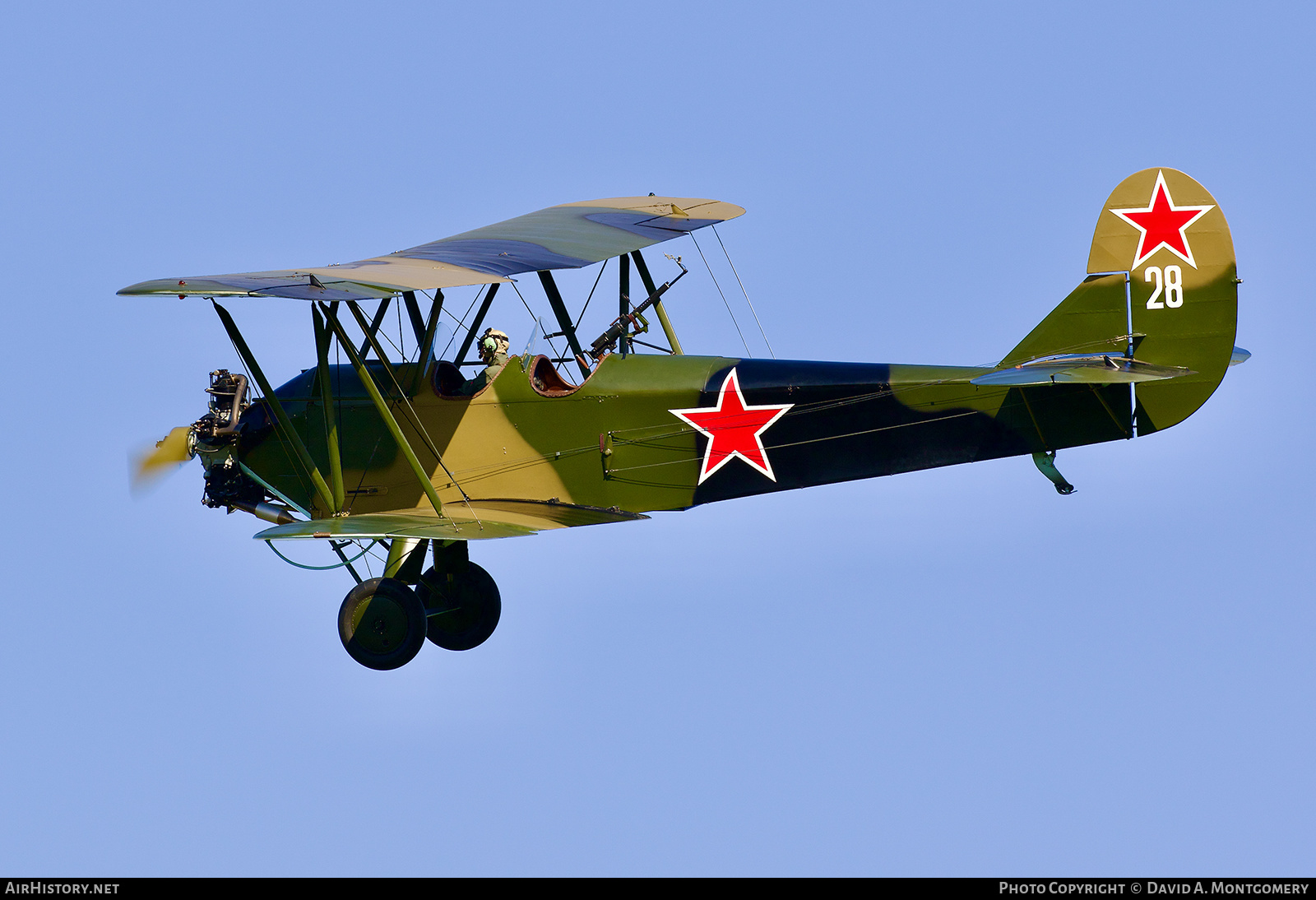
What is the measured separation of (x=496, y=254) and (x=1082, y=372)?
506 centimetres

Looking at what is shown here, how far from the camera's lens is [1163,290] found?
1441cm

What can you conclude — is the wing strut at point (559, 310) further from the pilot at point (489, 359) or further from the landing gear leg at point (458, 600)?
the landing gear leg at point (458, 600)

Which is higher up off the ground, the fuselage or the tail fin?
the tail fin

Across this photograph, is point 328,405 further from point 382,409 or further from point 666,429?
point 666,429

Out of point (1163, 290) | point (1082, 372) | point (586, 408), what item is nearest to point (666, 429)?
point (586, 408)

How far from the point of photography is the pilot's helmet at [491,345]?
53.9 feet

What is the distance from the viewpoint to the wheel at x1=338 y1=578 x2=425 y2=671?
15.4 m

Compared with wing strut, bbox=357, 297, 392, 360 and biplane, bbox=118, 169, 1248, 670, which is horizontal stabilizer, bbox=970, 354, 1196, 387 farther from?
wing strut, bbox=357, 297, 392, 360

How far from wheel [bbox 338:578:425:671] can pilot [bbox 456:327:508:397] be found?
1.82 m

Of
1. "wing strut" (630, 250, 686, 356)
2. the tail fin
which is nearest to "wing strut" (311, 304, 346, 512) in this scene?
"wing strut" (630, 250, 686, 356)
